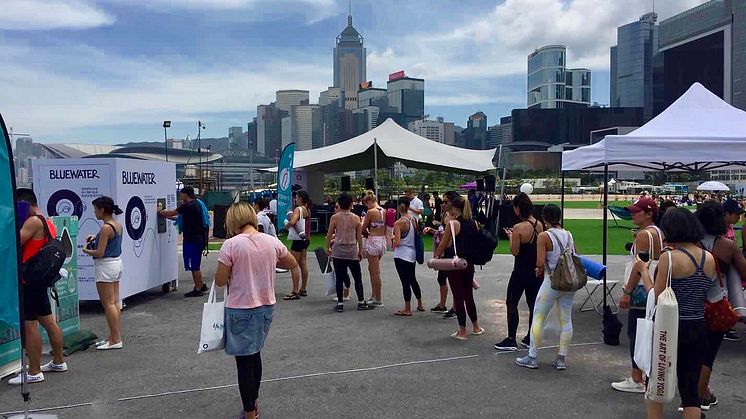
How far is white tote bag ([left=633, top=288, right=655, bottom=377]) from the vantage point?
3.62m

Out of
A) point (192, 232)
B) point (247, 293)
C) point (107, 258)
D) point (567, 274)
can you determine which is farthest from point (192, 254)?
point (567, 274)

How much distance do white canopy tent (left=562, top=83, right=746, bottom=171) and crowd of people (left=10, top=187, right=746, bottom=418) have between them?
24.6 inches

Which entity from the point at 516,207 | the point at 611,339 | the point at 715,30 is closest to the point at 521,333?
the point at 611,339

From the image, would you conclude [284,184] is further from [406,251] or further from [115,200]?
[406,251]

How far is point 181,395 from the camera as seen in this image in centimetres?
488

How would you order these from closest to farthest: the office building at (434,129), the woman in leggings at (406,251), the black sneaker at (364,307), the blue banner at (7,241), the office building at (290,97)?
the blue banner at (7,241) → the woman in leggings at (406,251) → the black sneaker at (364,307) → the office building at (434,129) → the office building at (290,97)

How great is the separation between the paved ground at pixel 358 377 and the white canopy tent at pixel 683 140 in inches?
80.7

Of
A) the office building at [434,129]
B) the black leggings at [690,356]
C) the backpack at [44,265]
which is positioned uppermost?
the office building at [434,129]

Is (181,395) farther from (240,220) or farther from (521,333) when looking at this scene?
(521,333)

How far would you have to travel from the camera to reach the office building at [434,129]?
118 meters

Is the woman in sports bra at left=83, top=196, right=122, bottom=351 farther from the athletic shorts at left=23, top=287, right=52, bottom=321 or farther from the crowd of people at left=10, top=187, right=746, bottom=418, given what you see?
the athletic shorts at left=23, top=287, right=52, bottom=321

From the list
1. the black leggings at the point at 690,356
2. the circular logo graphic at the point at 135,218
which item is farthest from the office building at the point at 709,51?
the black leggings at the point at 690,356

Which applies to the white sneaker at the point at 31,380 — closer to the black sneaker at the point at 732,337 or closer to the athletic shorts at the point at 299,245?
the athletic shorts at the point at 299,245

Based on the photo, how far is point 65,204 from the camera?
7.86 meters
